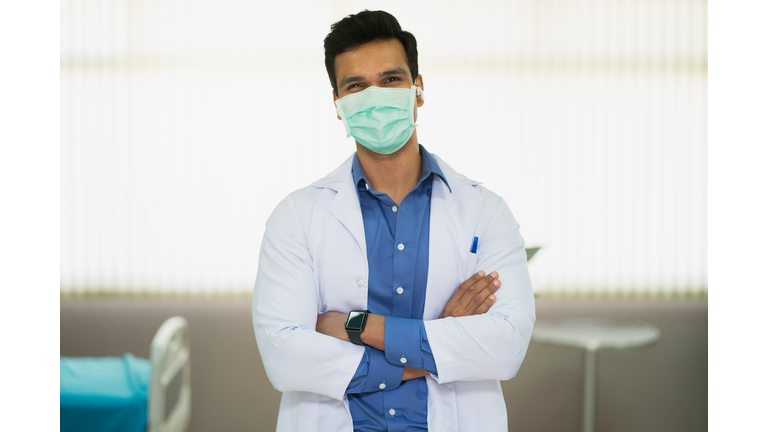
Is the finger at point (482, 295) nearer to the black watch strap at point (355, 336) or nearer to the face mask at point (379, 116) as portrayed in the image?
the black watch strap at point (355, 336)

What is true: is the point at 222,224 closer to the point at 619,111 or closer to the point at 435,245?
the point at 435,245

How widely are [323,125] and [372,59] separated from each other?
162 centimetres

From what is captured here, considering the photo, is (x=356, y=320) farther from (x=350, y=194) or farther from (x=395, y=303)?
(x=350, y=194)

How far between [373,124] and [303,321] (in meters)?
0.61

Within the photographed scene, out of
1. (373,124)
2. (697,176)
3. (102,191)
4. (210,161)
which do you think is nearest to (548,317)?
(697,176)

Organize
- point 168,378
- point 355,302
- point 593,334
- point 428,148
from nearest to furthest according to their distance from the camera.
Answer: point 355,302 < point 168,378 < point 593,334 < point 428,148

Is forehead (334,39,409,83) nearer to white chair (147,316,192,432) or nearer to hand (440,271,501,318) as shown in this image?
hand (440,271,501,318)

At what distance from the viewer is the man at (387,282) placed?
4.23 feet

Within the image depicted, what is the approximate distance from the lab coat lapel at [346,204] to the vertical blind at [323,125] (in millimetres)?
1501

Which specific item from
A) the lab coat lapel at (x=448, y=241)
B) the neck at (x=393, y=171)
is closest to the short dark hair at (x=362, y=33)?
the neck at (x=393, y=171)

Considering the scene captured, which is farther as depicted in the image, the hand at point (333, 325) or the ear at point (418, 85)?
the ear at point (418, 85)

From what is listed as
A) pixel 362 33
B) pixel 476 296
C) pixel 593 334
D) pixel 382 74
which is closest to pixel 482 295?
pixel 476 296

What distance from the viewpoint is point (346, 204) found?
149 cm

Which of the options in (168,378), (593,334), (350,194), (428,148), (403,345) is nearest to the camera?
(403,345)
